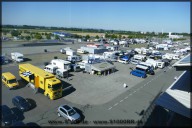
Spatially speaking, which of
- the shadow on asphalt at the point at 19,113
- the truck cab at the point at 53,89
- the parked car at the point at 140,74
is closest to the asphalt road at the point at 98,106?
the shadow on asphalt at the point at 19,113

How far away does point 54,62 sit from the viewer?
113 feet

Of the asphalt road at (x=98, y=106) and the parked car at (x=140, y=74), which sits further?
the parked car at (x=140, y=74)

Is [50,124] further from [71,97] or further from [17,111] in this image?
[71,97]

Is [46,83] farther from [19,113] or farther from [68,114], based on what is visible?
[68,114]

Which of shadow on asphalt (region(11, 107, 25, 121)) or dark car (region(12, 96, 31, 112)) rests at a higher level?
dark car (region(12, 96, 31, 112))

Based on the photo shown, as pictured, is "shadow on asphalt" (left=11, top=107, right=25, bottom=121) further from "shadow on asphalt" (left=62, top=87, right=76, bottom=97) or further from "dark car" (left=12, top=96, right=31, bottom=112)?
"shadow on asphalt" (left=62, top=87, right=76, bottom=97)

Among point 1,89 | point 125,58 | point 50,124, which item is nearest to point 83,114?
point 50,124

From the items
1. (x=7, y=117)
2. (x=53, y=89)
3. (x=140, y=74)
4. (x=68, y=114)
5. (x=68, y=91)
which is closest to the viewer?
(x=7, y=117)

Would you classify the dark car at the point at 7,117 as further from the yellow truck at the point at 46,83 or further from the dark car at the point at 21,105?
the yellow truck at the point at 46,83

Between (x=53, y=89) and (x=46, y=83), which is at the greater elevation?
(x=46, y=83)

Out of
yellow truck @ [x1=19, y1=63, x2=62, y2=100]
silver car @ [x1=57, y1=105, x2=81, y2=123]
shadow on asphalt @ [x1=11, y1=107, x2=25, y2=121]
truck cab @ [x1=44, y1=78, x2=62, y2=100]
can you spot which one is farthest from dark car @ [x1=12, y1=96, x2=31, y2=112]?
silver car @ [x1=57, y1=105, x2=81, y2=123]

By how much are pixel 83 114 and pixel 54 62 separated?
19.5 metres

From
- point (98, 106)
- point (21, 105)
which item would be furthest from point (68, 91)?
point (21, 105)

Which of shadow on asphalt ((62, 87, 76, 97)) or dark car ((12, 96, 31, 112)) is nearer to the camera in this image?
dark car ((12, 96, 31, 112))
